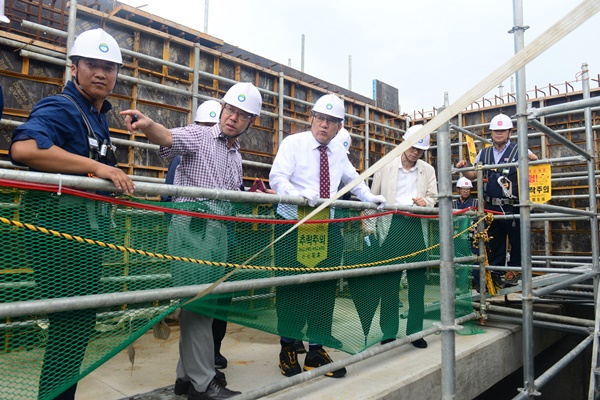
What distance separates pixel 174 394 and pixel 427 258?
205 centimetres

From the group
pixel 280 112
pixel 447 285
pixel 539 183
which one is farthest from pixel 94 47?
pixel 280 112

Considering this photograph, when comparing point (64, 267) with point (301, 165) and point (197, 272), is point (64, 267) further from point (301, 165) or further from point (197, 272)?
point (301, 165)

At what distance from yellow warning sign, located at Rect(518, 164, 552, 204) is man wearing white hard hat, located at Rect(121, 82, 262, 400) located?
2364mm

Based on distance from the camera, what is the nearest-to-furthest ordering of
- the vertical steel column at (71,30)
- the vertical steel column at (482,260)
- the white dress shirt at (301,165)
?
the white dress shirt at (301,165)
the vertical steel column at (482,260)
the vertical steel column at (71,30)

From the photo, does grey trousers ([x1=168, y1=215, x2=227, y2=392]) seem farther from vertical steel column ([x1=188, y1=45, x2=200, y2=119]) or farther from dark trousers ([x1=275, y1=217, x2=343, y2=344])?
vertical steel column ([x1=188, y1=45, x2=200, y2=119])

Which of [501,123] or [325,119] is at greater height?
[501,123]

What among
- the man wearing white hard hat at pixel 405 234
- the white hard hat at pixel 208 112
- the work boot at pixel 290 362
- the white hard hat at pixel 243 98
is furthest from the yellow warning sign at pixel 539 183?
the white hard hat at pixel 208 112

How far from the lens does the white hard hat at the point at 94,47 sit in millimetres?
2049

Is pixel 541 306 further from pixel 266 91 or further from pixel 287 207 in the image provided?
pixel 266 91

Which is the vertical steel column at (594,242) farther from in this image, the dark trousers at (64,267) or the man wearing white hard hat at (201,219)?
the dark trousers at (64,267)

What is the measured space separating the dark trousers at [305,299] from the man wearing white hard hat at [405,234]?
0.47 meters

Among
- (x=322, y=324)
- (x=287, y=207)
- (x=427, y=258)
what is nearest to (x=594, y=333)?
(x=427, y=258)

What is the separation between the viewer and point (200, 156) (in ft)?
8.13

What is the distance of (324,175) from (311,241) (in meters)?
0.90
